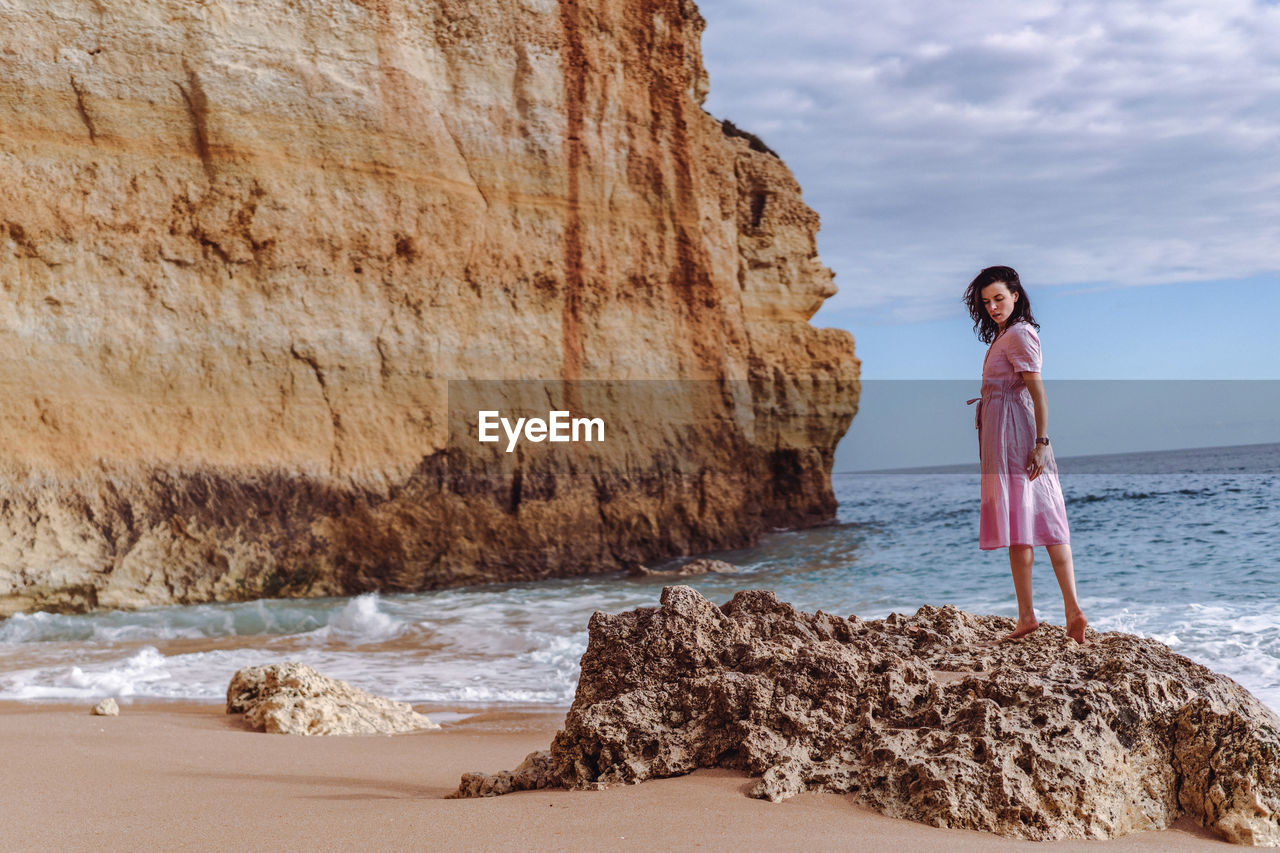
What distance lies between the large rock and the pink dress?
602 millimetres

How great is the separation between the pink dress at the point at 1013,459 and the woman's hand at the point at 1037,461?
3 cm

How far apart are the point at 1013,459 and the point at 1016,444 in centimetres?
6

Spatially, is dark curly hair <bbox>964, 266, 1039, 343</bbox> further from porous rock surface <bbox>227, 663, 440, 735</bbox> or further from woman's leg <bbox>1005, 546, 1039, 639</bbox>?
porous rock surface <bbox>227, 663, 440, 735</bbox>

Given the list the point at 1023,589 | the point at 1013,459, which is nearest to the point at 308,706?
the point at 1023,589

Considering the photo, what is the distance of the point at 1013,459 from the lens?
3.96 metres

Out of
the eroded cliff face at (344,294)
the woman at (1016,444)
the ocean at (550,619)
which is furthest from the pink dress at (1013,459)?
the eroded cliff face at (344,294)

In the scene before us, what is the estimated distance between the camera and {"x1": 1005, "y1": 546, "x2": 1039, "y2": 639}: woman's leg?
3.57 m

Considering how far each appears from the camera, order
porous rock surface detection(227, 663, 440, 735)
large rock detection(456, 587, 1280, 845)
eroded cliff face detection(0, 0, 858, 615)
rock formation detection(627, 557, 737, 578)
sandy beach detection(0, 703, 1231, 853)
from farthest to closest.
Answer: rock formation detection(627, 557, 737, 578)
eroded cliff face detection(0, 0, 858, 615)
porous rock surface detection(227, 663, 440, 735)
large rock detection(456, 587, 1280, 845)
sandy beach detection(0, 703, 1231, 853)

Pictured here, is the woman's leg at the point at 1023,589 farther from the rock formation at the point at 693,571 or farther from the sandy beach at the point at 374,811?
the rock formation at the point at 693,571

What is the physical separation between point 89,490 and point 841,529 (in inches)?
521

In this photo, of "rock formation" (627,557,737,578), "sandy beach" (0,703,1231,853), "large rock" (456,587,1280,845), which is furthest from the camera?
"rock formation" (627,557,737,578)

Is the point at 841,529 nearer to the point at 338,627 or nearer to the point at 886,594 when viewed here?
the point at 886,594

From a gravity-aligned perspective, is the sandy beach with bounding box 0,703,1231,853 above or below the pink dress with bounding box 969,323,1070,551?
below

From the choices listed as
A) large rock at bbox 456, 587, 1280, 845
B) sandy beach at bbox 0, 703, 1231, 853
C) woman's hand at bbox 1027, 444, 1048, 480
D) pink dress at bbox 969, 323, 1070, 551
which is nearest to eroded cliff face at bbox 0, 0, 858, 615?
sandy beach at bbox 0, 703, 1231, 853
